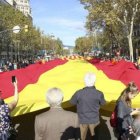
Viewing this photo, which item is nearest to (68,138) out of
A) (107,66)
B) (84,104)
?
(84,104)

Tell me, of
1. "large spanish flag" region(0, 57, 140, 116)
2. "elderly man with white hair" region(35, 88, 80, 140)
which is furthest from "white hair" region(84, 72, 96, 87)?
"elderly man with white hair" region(35, 88, 80, 140)

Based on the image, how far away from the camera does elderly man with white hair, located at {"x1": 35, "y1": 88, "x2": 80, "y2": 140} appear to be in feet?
17.6

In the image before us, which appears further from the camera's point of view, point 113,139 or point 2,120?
point 113,139

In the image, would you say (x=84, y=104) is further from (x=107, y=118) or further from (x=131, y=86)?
(x=107, y=118)

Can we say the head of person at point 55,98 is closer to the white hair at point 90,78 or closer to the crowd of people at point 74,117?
the crowd of people at point 74,117

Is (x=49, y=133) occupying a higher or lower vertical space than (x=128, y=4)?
lower

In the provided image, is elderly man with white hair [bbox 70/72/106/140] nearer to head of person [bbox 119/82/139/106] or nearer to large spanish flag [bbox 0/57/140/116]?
head of person [bbox 119/82/139/106]

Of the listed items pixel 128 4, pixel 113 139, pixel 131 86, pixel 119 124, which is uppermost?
pixel 128 4

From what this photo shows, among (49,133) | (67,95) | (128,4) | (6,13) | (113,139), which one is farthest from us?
(6,13)

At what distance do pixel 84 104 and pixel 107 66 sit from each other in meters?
Answer: 4.65

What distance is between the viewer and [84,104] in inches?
295

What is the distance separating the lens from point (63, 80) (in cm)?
1059

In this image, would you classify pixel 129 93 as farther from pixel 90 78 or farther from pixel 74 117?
pixel 74 117

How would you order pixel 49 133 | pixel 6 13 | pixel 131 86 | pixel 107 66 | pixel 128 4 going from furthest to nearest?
pixel 6 13, pixel 128 4, pixel 107 66, pixel 131 86, pixel 49 133
